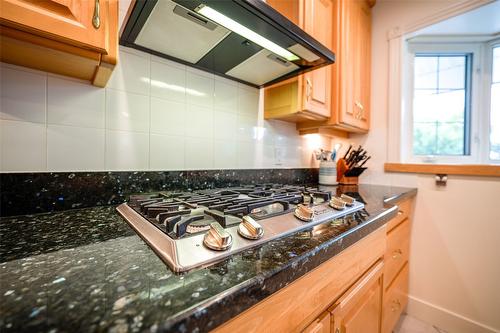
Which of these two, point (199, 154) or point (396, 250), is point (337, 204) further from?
point (396, 250)

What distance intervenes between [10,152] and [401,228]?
176cm

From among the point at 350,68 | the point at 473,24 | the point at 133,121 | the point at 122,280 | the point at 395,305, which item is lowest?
the point at 395,305

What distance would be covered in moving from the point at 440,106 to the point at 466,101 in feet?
0.45

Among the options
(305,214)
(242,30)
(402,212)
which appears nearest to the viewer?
(305,214)

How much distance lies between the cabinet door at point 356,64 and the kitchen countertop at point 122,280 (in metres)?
1.16

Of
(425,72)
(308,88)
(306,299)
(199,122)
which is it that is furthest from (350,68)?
(306,299)

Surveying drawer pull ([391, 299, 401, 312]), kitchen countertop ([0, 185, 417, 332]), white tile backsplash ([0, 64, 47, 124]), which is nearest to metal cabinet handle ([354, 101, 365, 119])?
drawer pull ([391, 299, 401, 312])

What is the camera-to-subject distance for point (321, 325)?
0.51 meters

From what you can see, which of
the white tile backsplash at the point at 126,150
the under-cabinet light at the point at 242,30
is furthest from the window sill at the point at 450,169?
the white tile backsplash at the point at 126,150

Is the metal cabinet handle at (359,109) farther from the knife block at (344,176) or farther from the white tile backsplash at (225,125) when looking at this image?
the white tile backsplash at (225,125)

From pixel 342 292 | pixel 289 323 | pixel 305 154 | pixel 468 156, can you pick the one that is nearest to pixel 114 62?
pixel 289 323

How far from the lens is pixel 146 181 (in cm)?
85

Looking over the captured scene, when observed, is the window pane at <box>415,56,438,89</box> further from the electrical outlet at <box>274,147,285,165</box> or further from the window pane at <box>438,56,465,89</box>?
the electrical outlet at <box>274,147,285,165</box>

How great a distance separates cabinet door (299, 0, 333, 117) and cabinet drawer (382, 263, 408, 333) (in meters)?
0.99
